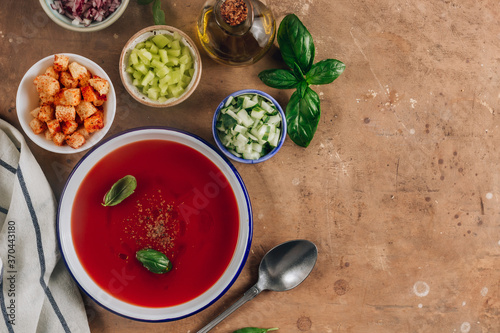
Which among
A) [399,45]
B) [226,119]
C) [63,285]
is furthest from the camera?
[399,45]

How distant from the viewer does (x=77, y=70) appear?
1419 mm

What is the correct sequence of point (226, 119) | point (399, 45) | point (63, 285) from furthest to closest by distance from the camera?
point (399, 45) < point (63, 285) < point (226, 119)

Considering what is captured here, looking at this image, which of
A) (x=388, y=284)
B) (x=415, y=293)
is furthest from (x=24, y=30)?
(x=415, y=293)

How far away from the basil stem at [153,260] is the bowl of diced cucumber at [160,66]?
0.54 metres

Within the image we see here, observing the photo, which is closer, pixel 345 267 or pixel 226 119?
pixel 226 119

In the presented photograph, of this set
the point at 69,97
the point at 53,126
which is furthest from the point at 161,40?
the point at 53,126

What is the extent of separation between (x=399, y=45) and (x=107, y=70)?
1.17 meters

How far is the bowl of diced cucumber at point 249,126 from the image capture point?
1435mm

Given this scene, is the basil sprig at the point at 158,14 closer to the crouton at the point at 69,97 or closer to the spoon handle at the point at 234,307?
the crouton at the point at 69,97

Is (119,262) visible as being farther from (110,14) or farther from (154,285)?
(110,14)

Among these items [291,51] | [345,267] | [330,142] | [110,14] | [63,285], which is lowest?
[345,267]

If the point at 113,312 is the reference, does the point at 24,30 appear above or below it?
above

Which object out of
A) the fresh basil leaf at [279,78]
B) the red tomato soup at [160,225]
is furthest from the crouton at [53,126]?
the fresh basil leaf at [279,78]

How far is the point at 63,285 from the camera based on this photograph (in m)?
1.56
